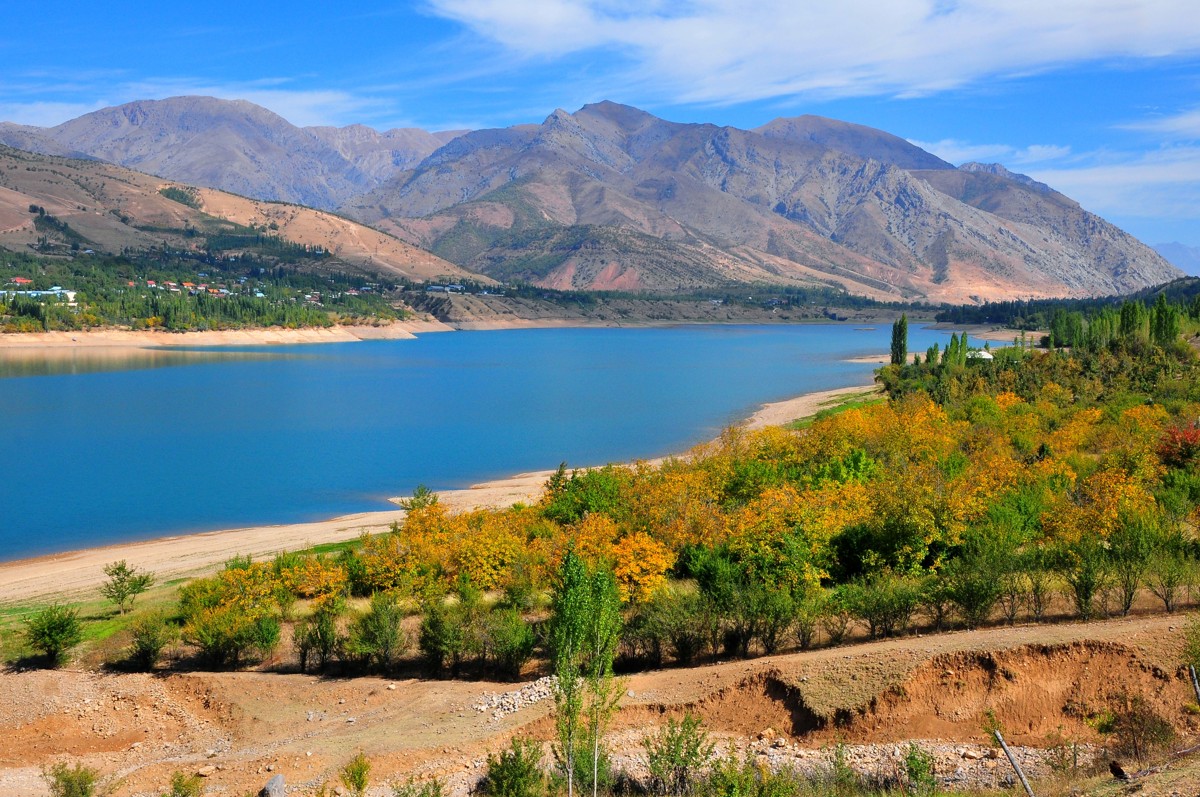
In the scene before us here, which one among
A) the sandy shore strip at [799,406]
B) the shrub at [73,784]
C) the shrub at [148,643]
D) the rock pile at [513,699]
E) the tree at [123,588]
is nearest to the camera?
the shrub at [73,784]

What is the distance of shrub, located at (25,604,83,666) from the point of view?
23469mm

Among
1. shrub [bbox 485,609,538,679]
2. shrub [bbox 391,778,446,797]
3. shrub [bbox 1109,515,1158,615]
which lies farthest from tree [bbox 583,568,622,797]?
shrub [bbox 1109,515,1158,615]

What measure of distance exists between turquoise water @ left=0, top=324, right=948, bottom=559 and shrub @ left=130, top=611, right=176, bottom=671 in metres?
19.8

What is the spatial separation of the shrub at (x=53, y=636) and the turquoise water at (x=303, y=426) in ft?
60.3

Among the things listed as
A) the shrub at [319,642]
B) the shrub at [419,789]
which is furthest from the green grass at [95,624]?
the shrub at [419,789]

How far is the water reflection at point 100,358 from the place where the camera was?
116 m

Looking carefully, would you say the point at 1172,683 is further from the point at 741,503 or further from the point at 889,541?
the point at 741,503

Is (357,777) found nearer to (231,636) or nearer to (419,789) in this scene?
(419,789)

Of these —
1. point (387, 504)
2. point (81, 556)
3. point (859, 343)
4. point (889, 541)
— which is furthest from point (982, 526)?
point (859, 343)

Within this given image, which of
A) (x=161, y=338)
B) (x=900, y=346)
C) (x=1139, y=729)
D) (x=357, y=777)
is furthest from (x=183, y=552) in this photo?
(x=161, y=338)

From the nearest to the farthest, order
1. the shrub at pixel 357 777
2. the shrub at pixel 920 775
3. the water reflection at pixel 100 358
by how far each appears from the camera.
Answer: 1. the shrub at pixel 920 775
2. the shrub at pixel 357 777
3. the water reflection at pixel 100 358

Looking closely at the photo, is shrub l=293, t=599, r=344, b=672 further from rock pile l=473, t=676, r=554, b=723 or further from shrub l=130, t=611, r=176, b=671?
rock pile l=473, t=676, r=554, b=723

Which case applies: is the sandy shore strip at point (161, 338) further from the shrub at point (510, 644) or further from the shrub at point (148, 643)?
the shrub at point (510, 644)

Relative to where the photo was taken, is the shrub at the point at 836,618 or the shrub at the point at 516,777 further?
the shrub at the point at 836,618
